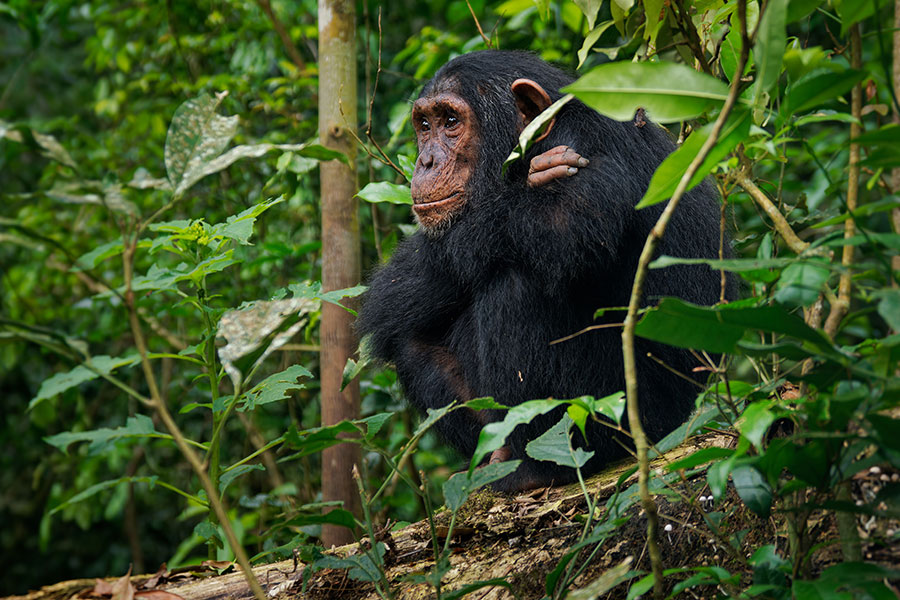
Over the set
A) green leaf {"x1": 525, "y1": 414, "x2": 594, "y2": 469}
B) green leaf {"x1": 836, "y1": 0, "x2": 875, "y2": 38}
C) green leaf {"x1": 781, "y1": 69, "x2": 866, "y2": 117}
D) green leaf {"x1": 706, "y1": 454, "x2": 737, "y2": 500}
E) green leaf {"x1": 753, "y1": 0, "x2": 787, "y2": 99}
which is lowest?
green leaf {"x1": 525, "y1": 414, "x2": 594, "y2": 469}

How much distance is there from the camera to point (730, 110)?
1.25 m

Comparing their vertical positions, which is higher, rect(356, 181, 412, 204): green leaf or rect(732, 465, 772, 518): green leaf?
rect(356, 181, 412, 204): green leaf

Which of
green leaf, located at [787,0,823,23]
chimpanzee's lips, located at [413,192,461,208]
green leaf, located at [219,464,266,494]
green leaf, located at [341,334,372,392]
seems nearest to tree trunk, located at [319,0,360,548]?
green leaf, located at [341,334,372,392]

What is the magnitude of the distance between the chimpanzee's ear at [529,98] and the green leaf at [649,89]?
1.90 meters

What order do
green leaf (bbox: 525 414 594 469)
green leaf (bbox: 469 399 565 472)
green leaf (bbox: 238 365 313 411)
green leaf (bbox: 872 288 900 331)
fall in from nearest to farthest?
green leaf (bbox: 872 288 900 331), green leaf (bbox: 469 399 565 472), green leaf (bbox: 525 414 594 469), green leaf (bbox: 238 365 313 411)

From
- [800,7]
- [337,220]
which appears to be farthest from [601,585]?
[337,220]

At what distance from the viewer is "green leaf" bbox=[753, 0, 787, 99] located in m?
1.16

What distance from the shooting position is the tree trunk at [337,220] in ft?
9.59

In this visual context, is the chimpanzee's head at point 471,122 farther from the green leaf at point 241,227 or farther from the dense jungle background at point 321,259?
the green leaf at point 241,227

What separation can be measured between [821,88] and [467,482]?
106cm

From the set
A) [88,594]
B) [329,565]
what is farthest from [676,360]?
[88,594]

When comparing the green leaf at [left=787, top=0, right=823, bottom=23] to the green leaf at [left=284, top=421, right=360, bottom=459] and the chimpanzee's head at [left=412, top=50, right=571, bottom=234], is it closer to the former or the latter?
the green leaf at [left=284, top=421, right=360, bottom=459]

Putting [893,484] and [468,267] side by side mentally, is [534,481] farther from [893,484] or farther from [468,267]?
→ [893,484]

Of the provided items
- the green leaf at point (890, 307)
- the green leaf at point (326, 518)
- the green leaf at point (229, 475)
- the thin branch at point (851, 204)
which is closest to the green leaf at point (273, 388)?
the green leaf at point (229, 475)
